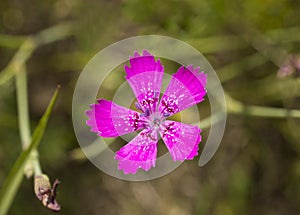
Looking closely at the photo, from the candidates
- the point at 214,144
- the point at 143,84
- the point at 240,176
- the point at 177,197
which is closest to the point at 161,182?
the point at 177,197

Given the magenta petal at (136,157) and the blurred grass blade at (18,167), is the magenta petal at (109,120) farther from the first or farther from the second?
the blurred grass blade at (18,167)

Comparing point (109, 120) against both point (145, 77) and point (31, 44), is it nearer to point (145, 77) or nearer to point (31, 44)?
point (145, 77)

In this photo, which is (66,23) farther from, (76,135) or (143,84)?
(143,84)

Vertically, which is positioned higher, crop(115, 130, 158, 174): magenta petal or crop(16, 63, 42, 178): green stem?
crop(16, 63, 42, 178): green stem

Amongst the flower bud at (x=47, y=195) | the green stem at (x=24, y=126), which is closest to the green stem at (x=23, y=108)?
the green stem at (x=24, y=126)

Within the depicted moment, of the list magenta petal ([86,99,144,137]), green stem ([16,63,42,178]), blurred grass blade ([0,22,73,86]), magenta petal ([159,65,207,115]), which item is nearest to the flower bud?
green stem ([16,63,42,178])

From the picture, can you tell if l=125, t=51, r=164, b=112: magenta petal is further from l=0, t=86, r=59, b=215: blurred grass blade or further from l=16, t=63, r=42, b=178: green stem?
l=16, t=63, r=42, b=178: green stem
